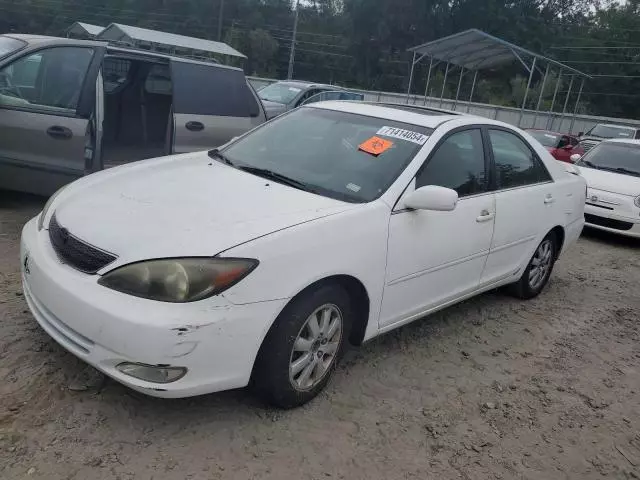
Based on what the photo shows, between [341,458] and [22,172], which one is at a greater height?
[22,172]

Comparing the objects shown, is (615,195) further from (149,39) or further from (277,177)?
(149,39)

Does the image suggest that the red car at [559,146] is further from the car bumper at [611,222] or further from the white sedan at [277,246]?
the white sedan at [277,246]

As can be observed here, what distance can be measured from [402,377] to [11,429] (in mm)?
2049

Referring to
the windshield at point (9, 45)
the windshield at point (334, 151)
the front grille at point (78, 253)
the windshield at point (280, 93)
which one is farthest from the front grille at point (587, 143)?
the front grille at point (78, 253)

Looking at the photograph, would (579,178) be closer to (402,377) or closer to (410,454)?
(402,377)

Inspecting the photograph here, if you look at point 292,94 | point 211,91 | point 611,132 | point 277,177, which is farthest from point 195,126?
point 611,132

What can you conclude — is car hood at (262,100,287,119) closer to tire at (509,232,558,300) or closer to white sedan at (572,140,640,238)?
white sedan at (572,140,640,238)

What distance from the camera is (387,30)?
54.6 metres

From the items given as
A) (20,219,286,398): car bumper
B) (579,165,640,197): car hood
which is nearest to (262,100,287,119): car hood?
(579,165,640,197): car hood

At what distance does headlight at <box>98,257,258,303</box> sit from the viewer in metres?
2.41

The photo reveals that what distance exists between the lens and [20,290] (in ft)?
12.3

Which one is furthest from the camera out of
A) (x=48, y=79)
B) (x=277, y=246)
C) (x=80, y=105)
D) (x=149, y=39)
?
(x=149, y=39)

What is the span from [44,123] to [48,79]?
53 centimetres

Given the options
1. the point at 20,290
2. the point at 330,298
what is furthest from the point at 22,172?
the point at 330,298
